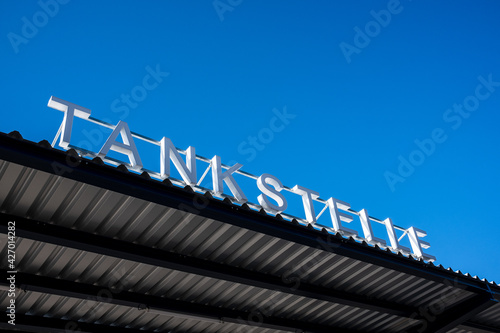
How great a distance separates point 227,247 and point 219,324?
87.9 inches

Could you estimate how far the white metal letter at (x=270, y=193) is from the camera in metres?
8.67

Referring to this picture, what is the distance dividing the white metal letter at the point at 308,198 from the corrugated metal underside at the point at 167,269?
171 cm

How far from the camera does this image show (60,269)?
6.70 metres

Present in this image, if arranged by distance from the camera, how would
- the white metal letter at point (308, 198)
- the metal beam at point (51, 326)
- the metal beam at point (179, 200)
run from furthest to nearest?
the white metal letter at point (308, 198)
the metal beam at point (51, 326)
the metal beam at point (179, 200)

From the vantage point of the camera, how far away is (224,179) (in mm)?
8875

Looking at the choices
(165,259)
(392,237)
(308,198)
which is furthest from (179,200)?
(392,237)

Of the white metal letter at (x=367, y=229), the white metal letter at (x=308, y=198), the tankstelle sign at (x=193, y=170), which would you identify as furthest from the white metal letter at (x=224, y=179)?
the white metal letter at (x=367, y=229)

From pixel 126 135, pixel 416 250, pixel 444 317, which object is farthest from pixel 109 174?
pixel 416 250

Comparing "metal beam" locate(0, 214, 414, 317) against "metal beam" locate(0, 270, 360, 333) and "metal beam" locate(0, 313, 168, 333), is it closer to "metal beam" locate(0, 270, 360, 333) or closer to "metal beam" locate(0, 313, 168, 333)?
"metal beam" locate(0, 270, 360, 333)

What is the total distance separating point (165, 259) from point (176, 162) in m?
2.43

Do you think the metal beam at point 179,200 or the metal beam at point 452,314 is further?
the metal beam at point 452,314

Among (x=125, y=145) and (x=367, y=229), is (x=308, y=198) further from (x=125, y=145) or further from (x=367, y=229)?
(x=125, y=145)

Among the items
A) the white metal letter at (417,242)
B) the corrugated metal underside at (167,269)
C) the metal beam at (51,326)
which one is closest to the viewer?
the corrugated metal underside at (167,269)

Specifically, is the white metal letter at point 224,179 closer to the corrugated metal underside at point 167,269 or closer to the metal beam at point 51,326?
the corrugated metal underside at point 167,269
